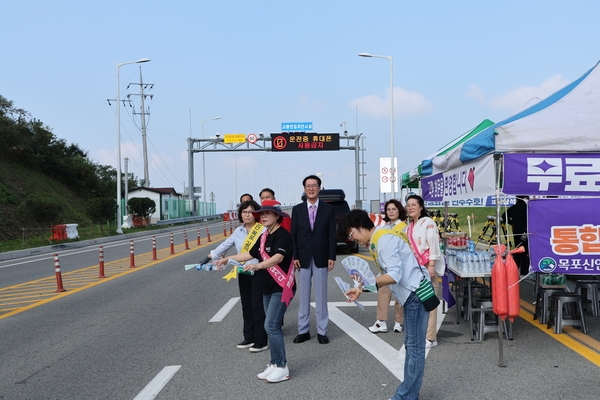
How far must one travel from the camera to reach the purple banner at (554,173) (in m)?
6.42

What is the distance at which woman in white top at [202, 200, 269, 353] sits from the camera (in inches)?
246

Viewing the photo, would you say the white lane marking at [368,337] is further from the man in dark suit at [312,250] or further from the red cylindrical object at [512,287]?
the red cylindrical object at [512,287]

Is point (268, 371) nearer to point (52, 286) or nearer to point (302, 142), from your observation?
point (52, 286)

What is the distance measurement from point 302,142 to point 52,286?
33.3m

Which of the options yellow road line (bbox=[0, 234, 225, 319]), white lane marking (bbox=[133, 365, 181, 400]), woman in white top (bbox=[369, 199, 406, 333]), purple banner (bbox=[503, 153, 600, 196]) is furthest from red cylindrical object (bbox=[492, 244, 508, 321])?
yellow road line (bbox=[0, 234, 225, 319])

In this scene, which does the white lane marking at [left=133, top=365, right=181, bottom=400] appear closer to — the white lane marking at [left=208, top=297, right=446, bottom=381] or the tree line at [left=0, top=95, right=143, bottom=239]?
the white lane marking at [left=208, top=297, right=446, bottom=381]

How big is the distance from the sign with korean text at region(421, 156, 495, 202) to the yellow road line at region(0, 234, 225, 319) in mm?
7765

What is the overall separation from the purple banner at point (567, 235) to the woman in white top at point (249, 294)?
313 cm

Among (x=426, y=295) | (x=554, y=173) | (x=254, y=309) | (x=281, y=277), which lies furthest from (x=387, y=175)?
(x=426, y=295)

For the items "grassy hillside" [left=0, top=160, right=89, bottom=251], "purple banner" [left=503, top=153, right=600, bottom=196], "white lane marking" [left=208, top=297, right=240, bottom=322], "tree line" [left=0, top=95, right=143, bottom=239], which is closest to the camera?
"purple banner" [left=503, top=153, right=600, bottom=196]

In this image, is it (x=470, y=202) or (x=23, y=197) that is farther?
(x=23, y=197)

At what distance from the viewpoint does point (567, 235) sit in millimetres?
6496

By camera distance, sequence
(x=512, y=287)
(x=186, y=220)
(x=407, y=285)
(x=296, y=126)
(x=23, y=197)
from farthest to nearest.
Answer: (x=186, y=220)
(x=296, y=126)
(x=23, y=197)
(x=512, y=287)
(x=407, y=285)

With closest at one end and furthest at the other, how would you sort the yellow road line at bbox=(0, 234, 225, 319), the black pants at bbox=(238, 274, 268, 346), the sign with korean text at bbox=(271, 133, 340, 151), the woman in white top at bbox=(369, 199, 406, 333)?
the black pants at bbox=(238, 274, 268, 346) → the woman in white top at bbox=(369, 199, 406, 333) → the yellow road line at bbox=(0, 234, 225, 319) → the sign with korean text at bbox=(271, 133, 340, 151)
